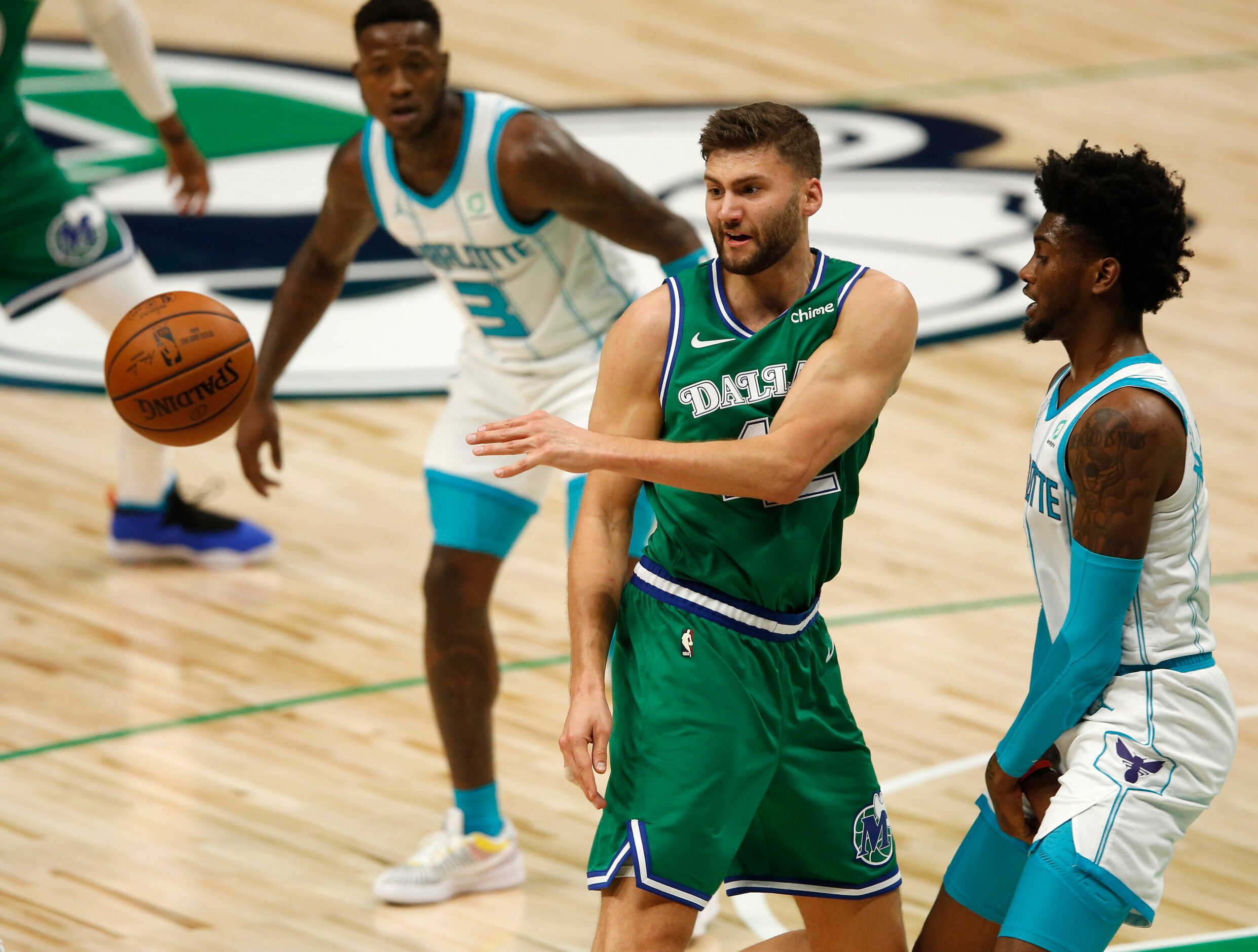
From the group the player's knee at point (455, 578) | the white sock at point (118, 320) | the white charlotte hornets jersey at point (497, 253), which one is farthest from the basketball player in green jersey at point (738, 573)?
the white sock at point (118, 320)

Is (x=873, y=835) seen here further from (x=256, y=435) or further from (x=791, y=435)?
(x=256, y=435)

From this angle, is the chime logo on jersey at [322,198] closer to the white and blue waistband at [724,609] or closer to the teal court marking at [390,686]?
the teal court marking at [390,686]

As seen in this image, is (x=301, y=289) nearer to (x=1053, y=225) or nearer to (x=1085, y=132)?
(x=1053, y=225)

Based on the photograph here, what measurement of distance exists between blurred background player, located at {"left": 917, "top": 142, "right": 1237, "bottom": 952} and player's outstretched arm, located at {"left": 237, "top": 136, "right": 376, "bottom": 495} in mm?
2086

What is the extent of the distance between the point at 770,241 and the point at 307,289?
1.95 m

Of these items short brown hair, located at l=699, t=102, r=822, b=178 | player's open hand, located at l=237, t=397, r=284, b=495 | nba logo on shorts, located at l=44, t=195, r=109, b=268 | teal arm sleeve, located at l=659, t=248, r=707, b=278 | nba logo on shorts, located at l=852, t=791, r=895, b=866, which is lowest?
nba logo on shorts, located at l=852, t=791, r=895, b=866

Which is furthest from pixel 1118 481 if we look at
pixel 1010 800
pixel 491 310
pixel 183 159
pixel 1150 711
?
pixel 183 159

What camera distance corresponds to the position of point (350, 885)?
466 cm

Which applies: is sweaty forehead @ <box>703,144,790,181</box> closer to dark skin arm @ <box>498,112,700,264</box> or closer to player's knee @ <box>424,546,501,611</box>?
dark skin arm @ <box>498,112,700,264</box>

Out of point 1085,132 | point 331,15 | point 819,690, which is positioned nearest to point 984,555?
point 819,690

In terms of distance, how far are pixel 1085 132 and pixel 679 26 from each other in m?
3.35

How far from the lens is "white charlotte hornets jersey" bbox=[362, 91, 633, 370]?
4.59 m

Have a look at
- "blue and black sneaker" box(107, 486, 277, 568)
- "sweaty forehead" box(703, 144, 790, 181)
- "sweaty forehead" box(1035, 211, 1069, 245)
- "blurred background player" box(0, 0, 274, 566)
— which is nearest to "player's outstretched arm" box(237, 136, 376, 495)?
"blurred background player" box(0, 0, 274, 566)

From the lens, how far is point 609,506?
3.39 metres
